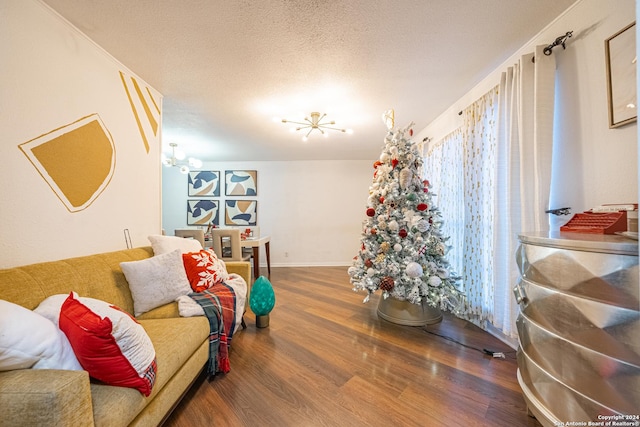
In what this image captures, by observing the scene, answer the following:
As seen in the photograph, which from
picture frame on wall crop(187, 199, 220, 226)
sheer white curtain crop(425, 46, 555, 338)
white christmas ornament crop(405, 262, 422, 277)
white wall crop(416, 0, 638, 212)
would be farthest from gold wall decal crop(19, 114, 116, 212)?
picture frame on wall crop(187, 199, 220, 226)

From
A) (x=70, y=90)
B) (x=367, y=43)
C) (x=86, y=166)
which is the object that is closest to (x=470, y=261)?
(x=367, y=43)

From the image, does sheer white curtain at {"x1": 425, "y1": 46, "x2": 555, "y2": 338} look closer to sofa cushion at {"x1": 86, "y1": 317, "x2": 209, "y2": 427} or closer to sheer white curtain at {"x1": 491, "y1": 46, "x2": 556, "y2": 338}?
sheer white curtain at {"x1": 491, "y1": 46, "x2": 556, "y2": 338}

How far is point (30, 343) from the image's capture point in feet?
2.62

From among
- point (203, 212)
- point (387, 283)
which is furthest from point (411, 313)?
point (203, 212)

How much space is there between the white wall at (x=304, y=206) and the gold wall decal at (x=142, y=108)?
2.91 m

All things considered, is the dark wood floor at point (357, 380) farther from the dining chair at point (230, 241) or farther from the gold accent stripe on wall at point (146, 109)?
the gold accent stripe on wall at point (146, 109)

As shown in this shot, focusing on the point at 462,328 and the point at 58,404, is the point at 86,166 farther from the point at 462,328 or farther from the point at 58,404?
the point at 462,328

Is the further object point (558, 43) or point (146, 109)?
point (146, 109)

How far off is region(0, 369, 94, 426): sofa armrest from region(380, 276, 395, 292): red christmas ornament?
2128 mm

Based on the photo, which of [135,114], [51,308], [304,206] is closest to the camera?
[51,308]

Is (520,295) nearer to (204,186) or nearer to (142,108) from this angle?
(142,108)

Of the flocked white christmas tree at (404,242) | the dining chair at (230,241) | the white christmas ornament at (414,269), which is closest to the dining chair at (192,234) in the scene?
the dining chair at (230,241)

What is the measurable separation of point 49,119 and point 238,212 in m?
3.86

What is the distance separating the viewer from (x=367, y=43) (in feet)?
5.70
